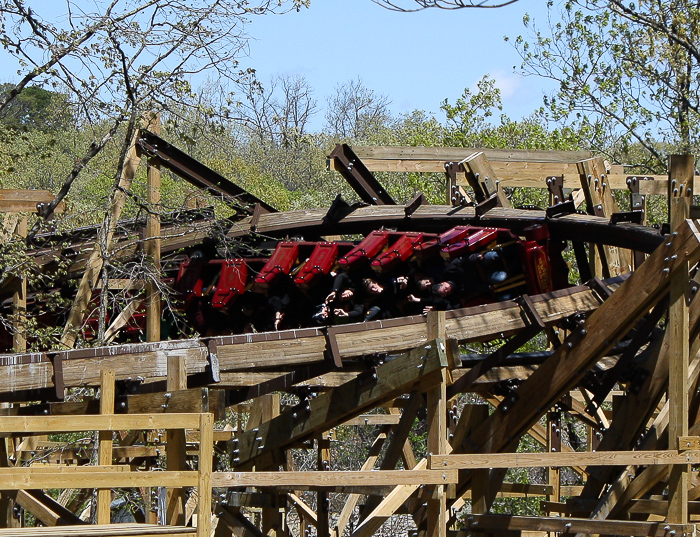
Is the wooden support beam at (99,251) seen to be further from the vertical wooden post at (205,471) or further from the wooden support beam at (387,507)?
the vertical wooden post at (205,471)

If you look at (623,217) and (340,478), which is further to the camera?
(623,217)

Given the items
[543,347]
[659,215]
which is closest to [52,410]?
[543,347]

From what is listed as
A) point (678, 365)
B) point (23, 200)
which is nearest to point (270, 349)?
point (678, 365)

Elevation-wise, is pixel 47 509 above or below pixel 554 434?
below

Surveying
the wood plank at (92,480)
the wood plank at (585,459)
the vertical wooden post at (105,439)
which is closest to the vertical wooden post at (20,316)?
the vertical wooden post at (105,439)

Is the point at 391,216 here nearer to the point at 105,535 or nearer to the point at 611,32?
the point at 105,535

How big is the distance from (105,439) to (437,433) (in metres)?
2.24

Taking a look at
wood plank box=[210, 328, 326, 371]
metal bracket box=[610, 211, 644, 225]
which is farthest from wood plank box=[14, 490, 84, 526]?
metal bracket box=[610, 211, 644, 225]

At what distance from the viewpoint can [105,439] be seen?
21.2ft

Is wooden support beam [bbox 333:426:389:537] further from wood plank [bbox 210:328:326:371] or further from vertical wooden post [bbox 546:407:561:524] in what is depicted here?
wood plank [bbox 210:328:326:371]

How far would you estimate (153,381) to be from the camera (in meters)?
7.23

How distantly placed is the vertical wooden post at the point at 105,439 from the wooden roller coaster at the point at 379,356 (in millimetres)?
19

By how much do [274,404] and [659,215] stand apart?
1561 cm

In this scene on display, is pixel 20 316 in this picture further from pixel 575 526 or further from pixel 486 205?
pixel 575 526
